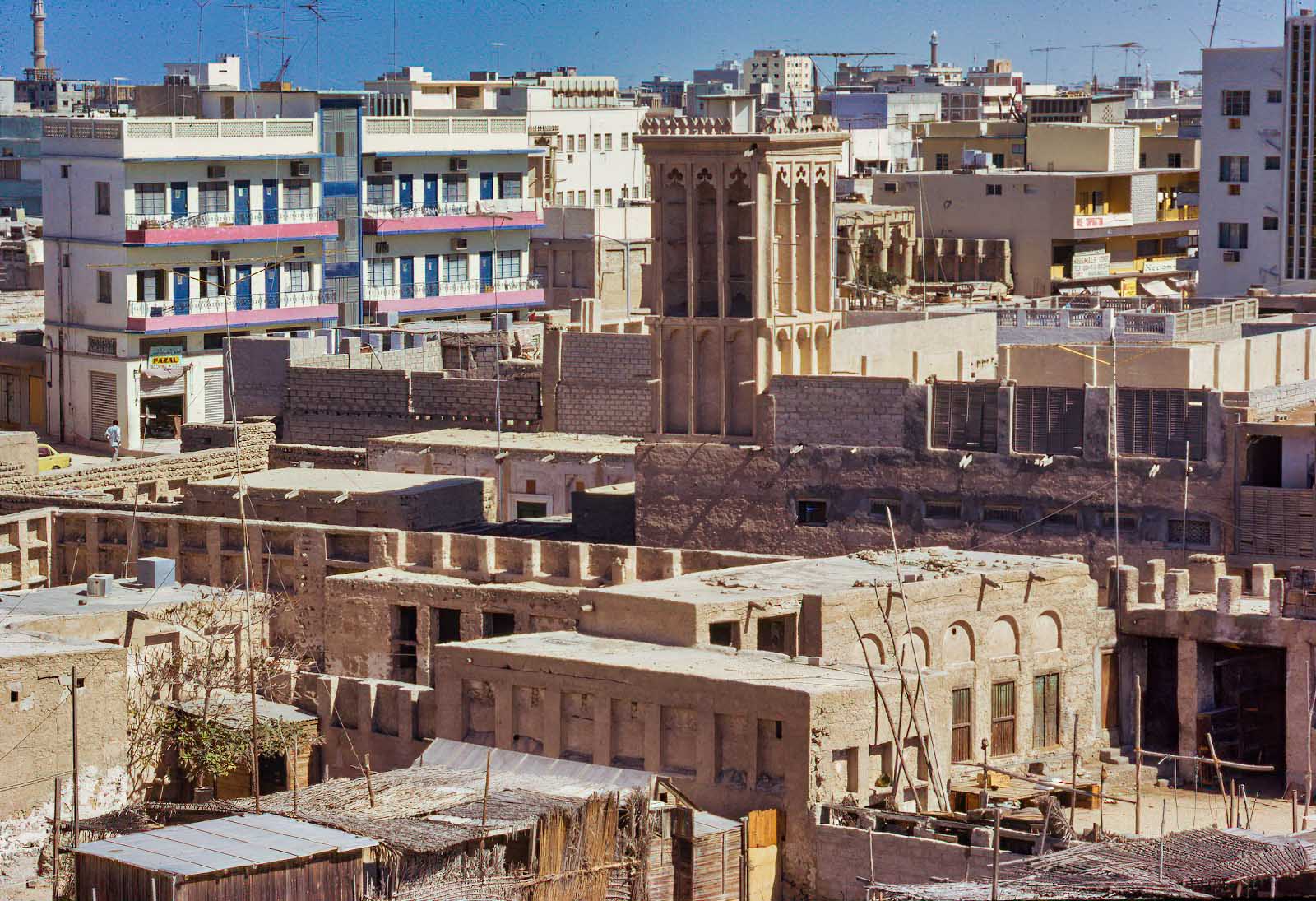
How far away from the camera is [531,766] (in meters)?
35.4

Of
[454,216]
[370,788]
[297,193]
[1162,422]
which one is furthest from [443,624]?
[454,216]

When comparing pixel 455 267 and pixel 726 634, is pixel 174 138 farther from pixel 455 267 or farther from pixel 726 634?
pixel 726 634

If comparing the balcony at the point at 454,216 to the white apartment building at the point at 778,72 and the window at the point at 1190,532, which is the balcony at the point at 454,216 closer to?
the window at the point at 1190,532

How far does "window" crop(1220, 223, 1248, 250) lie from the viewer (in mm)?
84500

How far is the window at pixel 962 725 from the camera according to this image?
3828 cm

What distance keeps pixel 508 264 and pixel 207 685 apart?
42.8 m

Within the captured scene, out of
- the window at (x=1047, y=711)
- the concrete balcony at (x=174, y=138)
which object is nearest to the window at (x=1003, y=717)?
the window at (x=1047, y=711)

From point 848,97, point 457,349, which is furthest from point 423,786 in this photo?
point 848,97

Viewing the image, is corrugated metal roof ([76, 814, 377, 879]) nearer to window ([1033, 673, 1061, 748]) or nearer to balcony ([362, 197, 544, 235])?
window ([1033, 673, 1061, 748])

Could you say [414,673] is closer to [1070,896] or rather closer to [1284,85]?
[1070,896]

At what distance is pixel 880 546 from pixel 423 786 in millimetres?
12578

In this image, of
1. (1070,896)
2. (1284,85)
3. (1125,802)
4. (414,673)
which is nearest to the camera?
(1070,896)

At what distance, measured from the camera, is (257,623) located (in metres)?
43.1

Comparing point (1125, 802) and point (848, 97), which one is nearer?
point (1125, 802)
